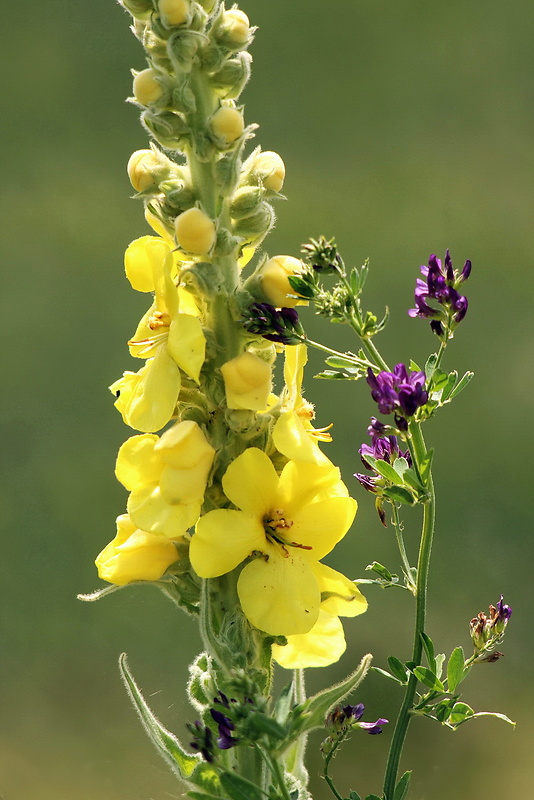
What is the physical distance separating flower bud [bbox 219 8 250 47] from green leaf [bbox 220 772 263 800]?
0.76 ft

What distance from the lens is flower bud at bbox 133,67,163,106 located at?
0.30 meters

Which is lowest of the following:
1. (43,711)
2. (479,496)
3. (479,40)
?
(43,711)

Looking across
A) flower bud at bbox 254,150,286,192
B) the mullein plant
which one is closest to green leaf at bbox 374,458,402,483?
the mullein plant

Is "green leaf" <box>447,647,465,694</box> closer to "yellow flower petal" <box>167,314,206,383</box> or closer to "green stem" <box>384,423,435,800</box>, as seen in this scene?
"green stem" <box>384,423,435,800</box>

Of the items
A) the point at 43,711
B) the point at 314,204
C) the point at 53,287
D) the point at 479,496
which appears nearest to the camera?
the point at 43,711

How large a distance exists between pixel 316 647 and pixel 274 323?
124 millimetres

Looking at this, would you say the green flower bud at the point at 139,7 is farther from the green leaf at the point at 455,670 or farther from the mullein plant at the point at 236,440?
the green leaf at the point at 455,670

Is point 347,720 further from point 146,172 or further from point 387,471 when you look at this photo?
point 146,172

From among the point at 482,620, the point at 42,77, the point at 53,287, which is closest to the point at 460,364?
the point at 53,287

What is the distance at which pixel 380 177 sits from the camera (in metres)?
1.83

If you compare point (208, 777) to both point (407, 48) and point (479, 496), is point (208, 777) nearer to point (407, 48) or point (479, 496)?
point (479, 496)

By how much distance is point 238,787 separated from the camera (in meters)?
0.29

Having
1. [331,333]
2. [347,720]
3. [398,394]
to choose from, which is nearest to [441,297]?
[398,394]

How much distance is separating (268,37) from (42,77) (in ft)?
1.46
